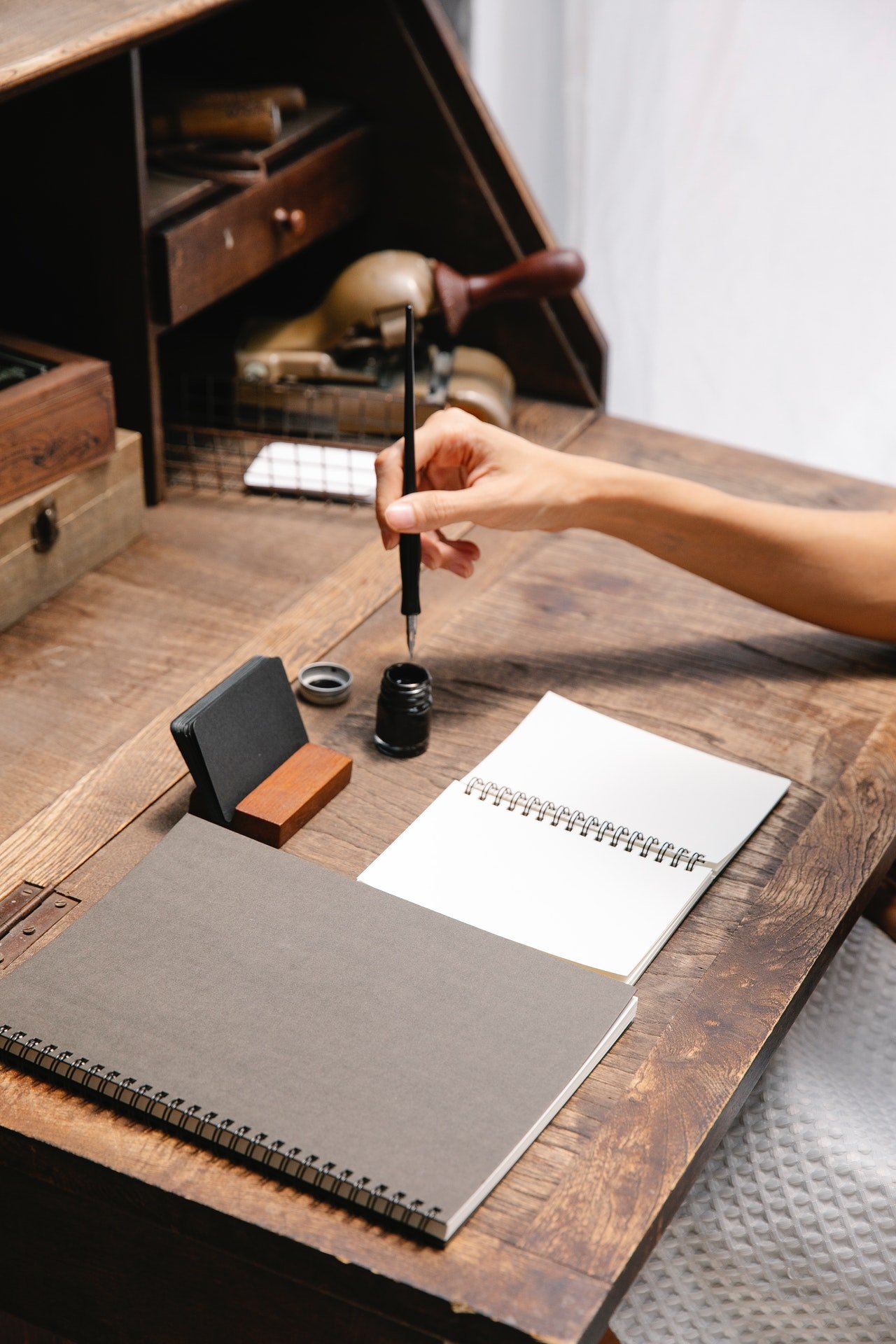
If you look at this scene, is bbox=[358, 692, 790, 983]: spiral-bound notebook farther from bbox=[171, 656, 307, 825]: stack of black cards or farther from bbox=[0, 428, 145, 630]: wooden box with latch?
bbox=[0, 428, 145, 630]: wooden box with latch

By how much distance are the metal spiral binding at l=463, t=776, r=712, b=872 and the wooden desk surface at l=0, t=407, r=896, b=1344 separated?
3cm

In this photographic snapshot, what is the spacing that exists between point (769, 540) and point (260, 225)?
2.13ft

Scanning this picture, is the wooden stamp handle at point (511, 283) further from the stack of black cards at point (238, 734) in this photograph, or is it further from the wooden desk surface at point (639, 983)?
the stack of black cards at point (238, 734)

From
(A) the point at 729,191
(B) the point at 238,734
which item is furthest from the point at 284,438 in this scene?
(A) the point at 729,191

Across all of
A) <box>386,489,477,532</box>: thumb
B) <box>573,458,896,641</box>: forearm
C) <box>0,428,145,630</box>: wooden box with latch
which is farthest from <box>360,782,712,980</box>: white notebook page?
<box>0,428,145,630</box>: wooden box with latch

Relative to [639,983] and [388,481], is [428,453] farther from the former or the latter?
[639,983]

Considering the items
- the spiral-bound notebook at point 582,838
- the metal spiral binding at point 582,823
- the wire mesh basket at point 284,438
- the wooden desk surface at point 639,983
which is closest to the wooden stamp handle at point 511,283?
the wire mesh basket at point 284,438

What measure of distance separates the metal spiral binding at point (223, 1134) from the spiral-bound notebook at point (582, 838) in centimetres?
23

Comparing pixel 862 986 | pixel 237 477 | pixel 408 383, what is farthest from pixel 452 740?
pixel 237 477

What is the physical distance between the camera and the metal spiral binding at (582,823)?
3.18ft

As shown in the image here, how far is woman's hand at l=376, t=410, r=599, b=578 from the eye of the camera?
112cm

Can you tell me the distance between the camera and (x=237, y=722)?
963 millimetres

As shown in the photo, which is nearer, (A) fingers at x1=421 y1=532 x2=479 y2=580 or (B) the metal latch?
(B) the metal latch

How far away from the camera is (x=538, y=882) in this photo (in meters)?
0.93
